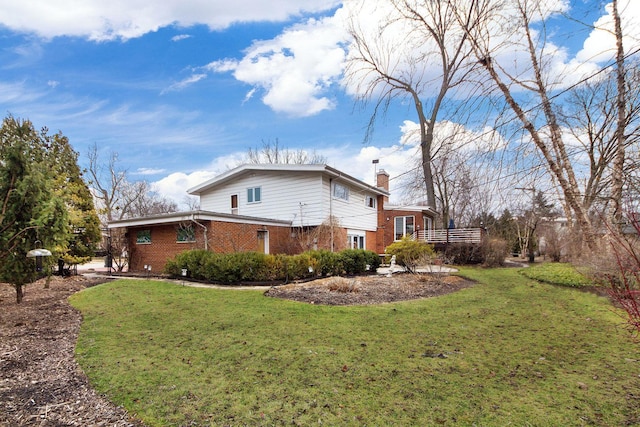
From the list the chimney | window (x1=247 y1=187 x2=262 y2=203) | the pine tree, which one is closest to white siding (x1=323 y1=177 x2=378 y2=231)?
the chimney

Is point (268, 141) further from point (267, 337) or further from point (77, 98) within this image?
point (267, 337)

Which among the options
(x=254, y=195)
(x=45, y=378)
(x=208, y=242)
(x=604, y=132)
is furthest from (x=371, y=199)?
(x=45, y=378)

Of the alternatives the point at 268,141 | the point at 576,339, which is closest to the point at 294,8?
the point at 576,339

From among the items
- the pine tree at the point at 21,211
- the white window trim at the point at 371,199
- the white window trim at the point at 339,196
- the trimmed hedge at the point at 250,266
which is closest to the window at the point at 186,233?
the trimmed hedge at the point at 250,266

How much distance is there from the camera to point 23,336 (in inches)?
201

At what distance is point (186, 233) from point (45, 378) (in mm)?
11444

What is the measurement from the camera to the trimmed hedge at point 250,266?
37.7 feet

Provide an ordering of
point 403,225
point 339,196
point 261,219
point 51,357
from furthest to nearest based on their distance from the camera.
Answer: point 403,225
point 339,196
point 261,219
point 51,357

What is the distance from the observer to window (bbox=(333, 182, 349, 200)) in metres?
18.1

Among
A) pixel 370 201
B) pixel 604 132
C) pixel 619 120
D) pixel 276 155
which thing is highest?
pixel 276 155

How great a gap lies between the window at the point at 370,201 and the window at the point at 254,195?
23.6ft

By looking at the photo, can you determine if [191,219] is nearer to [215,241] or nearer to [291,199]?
[215,241]

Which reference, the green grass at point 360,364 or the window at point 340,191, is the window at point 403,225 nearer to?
the window at point 340,191

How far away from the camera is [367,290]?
1001 centimetres
